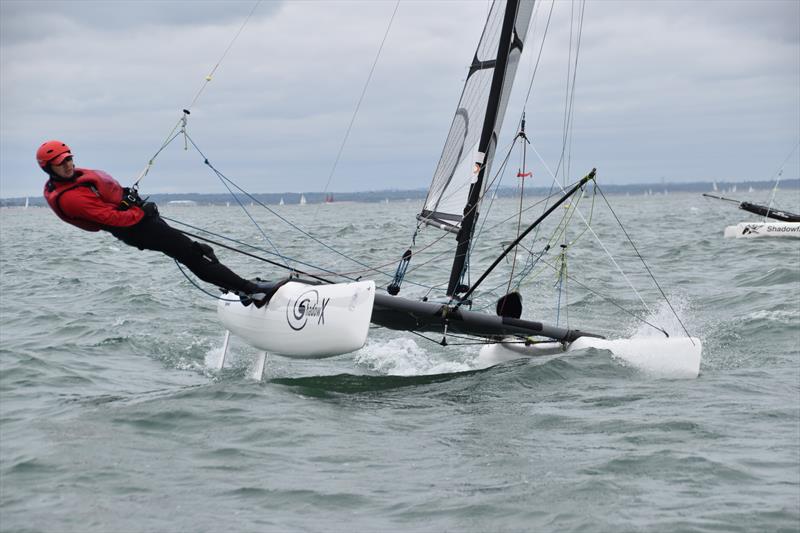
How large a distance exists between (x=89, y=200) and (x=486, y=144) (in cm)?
332

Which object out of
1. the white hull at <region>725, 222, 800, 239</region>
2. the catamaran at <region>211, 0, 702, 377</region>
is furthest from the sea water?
the white hull at <region>725, 222, 800, 239</region>

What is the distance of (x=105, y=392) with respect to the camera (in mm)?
6430

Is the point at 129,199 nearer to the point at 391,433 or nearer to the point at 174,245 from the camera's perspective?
the point at 174,245

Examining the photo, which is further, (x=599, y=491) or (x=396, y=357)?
(x=396, y=357)

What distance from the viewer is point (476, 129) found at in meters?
8.29

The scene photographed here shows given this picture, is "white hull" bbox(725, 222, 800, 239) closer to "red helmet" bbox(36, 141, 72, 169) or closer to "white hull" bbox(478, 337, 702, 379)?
"white hull" bbox(478, 337, 702, 379)

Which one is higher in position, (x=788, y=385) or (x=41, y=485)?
(x=788, y=385)

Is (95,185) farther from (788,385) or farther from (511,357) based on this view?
(788,385)

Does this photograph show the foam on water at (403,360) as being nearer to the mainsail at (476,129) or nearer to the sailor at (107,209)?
the mainsail at (476,129)

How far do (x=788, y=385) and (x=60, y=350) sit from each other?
564 centimetres

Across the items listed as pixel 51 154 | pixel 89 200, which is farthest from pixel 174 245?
pixel 51 154

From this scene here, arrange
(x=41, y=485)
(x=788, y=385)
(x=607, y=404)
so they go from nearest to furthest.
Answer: (x=41, y=485) → (x=607, y=404) → (x=788, y=385)

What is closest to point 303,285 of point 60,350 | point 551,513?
point 60,350

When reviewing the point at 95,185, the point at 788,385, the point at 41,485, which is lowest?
the point at 41,485
